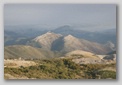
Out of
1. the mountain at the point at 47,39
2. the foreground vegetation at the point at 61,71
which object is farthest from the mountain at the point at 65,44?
the foreground vegetation at the point at 61,71

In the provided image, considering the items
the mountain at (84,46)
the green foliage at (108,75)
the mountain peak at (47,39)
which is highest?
the mountain peak at (47,39)

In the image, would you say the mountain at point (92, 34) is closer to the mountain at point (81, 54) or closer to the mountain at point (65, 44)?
the mountain at point (65, 44)

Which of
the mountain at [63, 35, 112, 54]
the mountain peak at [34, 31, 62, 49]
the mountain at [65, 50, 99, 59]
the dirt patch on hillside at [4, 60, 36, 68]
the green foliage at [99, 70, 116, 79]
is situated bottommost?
the green foliage at [99, 70, 116, 79]

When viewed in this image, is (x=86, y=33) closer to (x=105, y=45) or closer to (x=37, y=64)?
(x=105, y=45)

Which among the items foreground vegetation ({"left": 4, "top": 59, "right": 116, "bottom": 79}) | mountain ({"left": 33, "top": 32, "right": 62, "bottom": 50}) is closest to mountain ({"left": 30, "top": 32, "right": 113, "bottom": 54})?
mountain ({"left": 33, "top": 32, "right": 62, "bottom": 50})

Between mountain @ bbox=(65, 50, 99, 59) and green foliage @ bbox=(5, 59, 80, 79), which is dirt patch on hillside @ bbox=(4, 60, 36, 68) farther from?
mountain @ bbox=(65, 50, 99, 59)

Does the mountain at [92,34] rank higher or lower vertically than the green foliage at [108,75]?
higher
